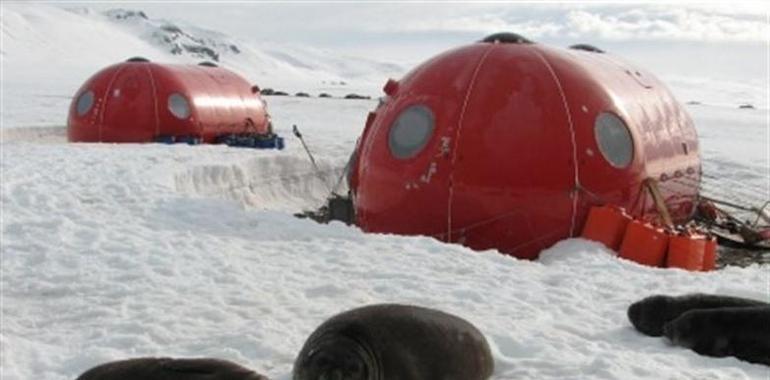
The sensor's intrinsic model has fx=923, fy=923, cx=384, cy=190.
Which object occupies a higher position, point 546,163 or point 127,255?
point 546,163

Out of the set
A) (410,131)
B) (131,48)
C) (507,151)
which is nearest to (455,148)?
(507,151)

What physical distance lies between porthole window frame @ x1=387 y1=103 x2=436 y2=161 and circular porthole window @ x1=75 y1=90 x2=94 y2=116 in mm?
11006

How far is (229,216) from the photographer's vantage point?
388 inches

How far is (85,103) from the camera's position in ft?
63.9

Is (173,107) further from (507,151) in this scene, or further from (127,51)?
(127,51)

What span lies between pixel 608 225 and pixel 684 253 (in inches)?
30.2

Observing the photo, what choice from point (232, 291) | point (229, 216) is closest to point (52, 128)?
point (229, 216)

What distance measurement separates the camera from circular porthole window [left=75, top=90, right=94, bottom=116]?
19297 millimetres

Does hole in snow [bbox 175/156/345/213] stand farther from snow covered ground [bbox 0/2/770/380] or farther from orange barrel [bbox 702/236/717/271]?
orange barrel [bbox 702/236/717/271]

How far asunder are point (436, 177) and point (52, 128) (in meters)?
16.4

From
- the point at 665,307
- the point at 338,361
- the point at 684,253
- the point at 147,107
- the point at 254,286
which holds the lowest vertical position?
the point at 147,107

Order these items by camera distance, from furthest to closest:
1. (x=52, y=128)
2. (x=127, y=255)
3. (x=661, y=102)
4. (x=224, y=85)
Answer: (x=52, y=128) < (x=224, y=85) < (x=661, y=102) < (x=127, y=255)

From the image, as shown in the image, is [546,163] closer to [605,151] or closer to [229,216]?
[605,151]

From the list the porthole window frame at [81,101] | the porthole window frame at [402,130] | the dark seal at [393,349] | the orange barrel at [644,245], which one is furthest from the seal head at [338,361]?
the porthole window frame at [81,101]
